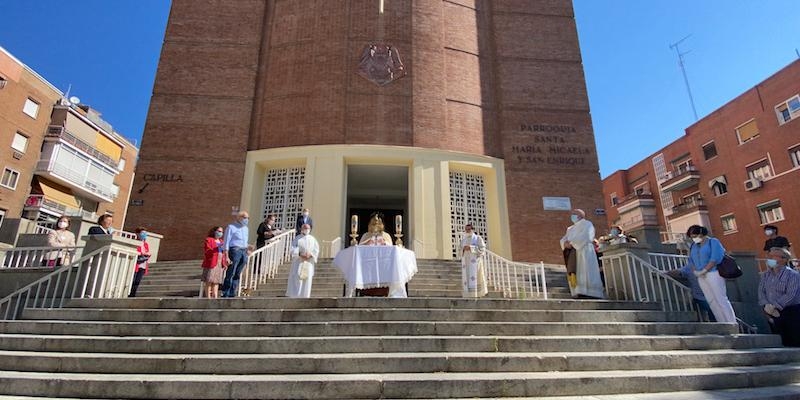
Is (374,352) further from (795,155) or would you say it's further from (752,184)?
(752,184)

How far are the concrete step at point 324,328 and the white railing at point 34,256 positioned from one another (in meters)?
2.88

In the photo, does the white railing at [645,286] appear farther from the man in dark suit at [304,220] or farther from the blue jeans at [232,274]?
the blue jeans at [232,274]

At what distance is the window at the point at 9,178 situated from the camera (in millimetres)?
22120

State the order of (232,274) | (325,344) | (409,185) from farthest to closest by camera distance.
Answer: (409,185) → (232,274) → (325,344)

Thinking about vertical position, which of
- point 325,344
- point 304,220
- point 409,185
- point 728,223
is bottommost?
point 325,344

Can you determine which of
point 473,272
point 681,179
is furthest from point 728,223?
point 473,272

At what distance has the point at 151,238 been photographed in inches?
436

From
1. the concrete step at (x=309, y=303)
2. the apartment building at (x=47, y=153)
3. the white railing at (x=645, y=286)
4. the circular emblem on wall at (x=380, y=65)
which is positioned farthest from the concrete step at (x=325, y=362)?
the apartment building at (x=47, y=153)

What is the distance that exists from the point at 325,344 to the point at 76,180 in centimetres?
2996

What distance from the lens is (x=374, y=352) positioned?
396cm

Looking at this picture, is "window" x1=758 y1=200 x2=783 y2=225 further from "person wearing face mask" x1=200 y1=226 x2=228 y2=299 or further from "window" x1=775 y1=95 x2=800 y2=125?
"person wearing face mask" x1=200 y1=226 x2=228 y2=299

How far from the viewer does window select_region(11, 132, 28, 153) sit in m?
23.1

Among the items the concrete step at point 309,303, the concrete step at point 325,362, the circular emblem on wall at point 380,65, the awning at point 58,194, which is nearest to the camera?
the concrete step at point 325,362

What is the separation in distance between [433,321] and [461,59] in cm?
1195
